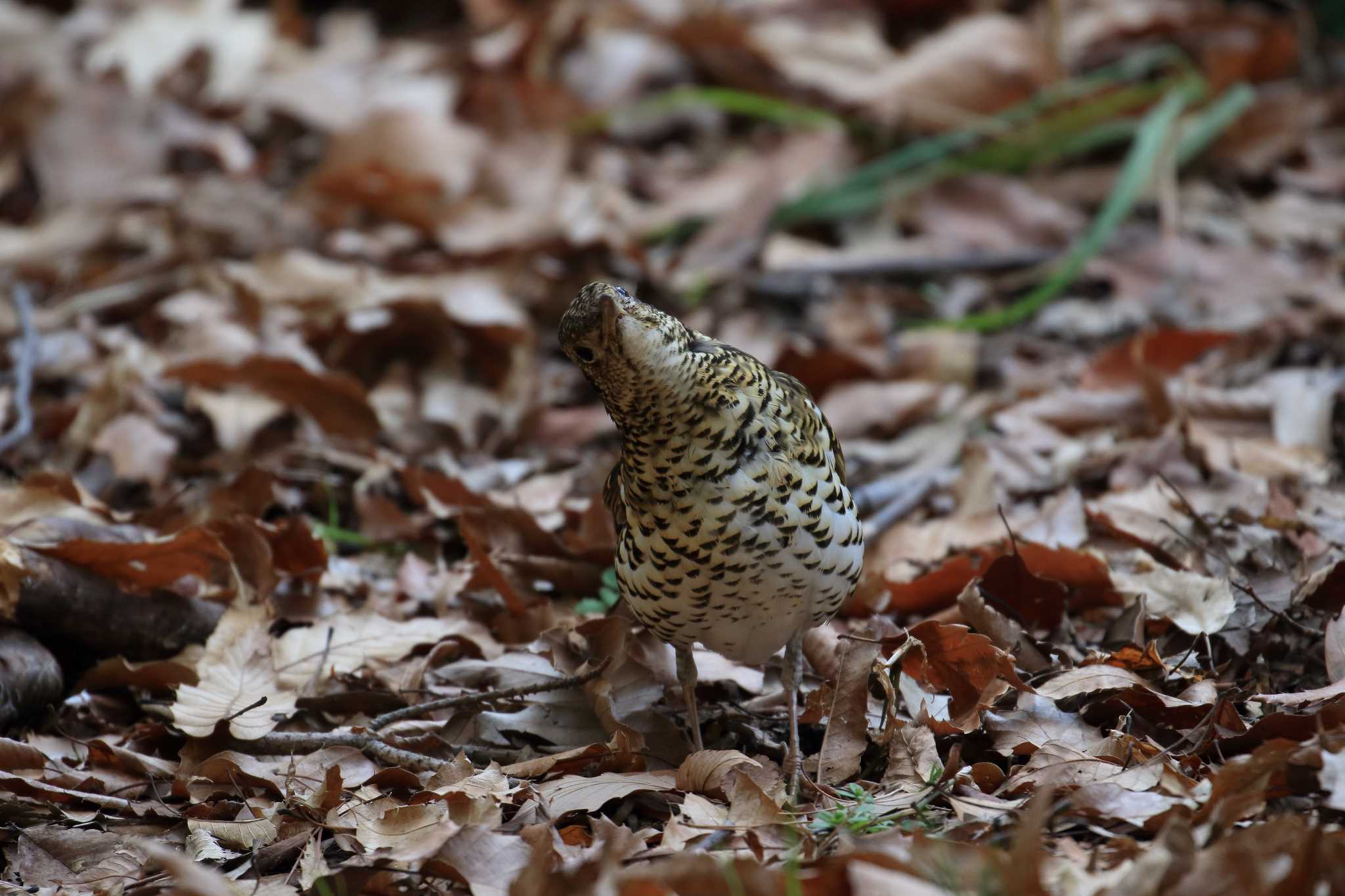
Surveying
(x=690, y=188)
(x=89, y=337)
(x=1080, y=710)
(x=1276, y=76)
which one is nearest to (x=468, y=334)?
(x=89, y=337)

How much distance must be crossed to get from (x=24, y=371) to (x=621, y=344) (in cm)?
338

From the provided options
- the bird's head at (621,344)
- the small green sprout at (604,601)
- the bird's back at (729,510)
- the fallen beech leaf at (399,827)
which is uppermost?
the bird's head at (621,344)

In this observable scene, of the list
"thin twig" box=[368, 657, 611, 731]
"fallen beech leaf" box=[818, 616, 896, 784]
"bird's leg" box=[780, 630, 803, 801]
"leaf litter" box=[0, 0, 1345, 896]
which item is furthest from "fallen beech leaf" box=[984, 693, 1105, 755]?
"thin twig" box=[368, 657, 611, 731]

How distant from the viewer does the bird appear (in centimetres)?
323

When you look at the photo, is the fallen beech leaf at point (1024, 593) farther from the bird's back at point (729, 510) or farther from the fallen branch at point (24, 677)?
the fallen branch at point (24, 677)

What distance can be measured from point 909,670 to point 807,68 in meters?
5.07

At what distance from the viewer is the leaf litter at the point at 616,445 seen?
3.26 metres

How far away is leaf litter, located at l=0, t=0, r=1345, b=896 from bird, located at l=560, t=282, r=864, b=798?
0.34 m

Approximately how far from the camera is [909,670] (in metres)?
3.88

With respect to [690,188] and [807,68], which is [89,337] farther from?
[807,68]

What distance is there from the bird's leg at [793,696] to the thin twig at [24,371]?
9.63ft

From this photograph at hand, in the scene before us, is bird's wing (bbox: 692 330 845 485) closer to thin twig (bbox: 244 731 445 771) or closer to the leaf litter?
the leaf litter

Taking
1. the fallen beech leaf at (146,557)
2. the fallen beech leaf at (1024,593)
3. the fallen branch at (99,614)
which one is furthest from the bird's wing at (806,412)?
the fallen branch at (99,614)

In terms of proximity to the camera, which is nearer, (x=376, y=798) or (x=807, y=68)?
(x=376, y=798)
